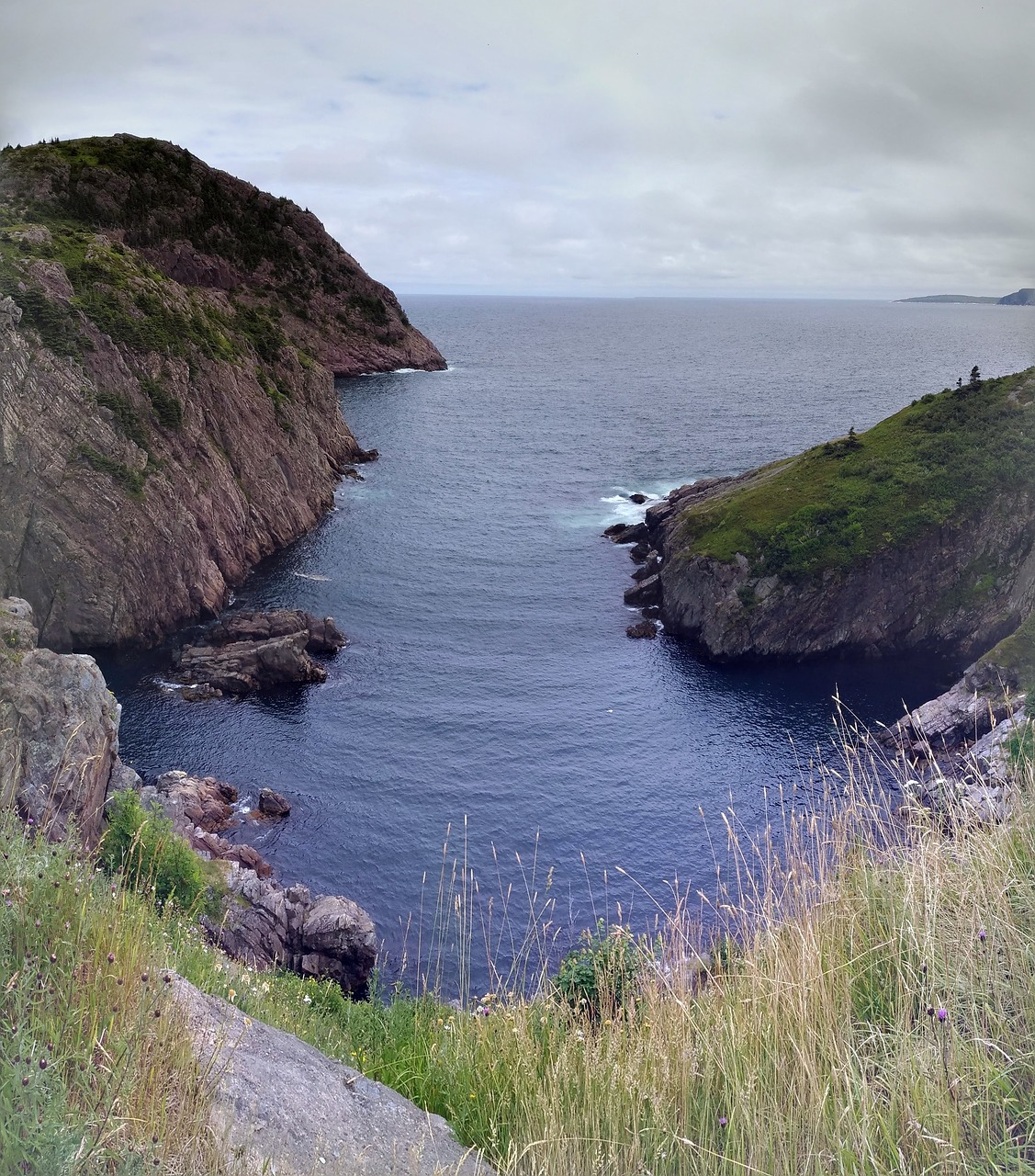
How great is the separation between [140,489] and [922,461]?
67.1 m

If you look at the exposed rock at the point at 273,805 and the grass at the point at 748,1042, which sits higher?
the grass at the point at 748,1042

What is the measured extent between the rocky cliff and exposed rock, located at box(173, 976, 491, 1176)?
207ft

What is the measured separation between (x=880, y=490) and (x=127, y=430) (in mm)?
63641

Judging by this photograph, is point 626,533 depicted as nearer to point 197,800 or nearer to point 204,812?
point 197,800

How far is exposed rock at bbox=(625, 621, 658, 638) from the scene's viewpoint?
74.9m

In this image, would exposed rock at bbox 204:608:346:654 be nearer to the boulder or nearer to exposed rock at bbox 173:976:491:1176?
the boulder

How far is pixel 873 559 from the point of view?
74.6m

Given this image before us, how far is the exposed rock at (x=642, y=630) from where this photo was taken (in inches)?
2948

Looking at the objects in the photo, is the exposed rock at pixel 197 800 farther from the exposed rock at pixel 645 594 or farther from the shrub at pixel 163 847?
the exposed rock at pixel 645 594

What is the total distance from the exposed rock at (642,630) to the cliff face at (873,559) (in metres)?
1.70

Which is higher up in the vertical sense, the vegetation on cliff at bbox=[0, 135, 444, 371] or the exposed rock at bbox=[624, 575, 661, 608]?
the vegetation on cliff at bbox=[0, 135, 444, 371]

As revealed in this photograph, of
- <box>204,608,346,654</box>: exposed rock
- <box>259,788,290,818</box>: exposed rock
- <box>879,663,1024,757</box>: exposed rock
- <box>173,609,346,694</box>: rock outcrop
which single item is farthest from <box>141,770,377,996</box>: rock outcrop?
<box>879,663,1024,757</box>: exposed rock

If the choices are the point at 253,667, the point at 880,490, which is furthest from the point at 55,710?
the point at 880,490

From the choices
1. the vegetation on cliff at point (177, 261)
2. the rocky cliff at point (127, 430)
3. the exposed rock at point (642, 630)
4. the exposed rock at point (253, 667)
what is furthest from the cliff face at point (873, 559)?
the vegetation on cliff at point (177, 261)
